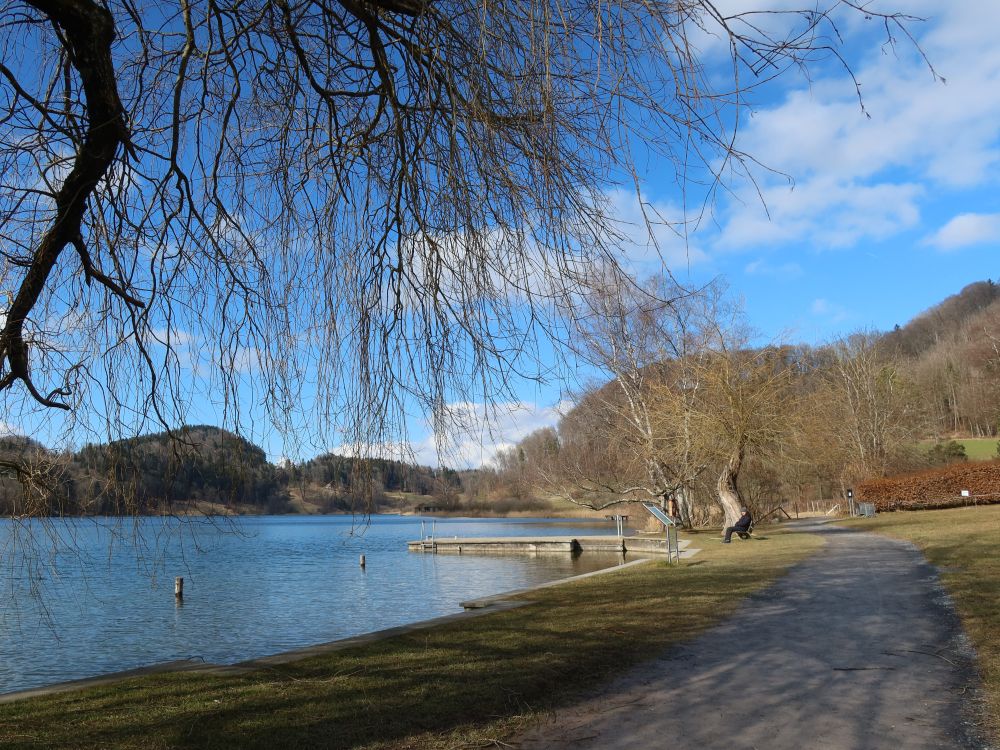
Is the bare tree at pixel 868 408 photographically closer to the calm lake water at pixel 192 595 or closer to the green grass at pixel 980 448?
the green grass at pixel 980 448

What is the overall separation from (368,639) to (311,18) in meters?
6.17

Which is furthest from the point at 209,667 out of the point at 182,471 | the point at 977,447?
the point at 977,447

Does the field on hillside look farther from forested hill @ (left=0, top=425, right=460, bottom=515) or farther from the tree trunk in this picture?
forested hill @ (left=0, top=425, right=460, bottom=515)

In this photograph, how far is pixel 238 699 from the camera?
543 cm

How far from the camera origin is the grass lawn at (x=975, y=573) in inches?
208

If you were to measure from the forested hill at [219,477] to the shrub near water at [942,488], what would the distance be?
31.5 m

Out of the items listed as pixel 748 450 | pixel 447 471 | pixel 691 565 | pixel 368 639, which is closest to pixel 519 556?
pixel 748 450

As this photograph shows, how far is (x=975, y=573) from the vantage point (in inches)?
385

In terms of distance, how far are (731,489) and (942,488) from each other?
39.7 feet

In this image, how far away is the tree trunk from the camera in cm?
2345

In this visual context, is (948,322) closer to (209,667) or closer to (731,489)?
(731,489)

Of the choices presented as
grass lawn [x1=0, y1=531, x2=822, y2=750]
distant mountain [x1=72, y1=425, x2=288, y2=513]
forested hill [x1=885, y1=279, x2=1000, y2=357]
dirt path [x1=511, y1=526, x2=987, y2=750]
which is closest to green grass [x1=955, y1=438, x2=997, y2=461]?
forested hill [x1=885, y1=279, x2=1000, y2=357]

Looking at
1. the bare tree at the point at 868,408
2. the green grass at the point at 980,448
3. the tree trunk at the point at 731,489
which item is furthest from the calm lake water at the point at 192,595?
the green grass at the point at 980,448

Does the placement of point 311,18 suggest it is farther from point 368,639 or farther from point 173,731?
point 368,639
